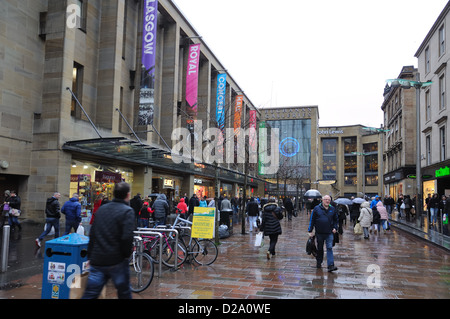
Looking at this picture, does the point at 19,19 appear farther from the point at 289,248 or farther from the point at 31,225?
the point at 289,248

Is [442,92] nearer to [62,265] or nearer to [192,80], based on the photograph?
[192,80]

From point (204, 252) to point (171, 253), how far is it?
0.89 metres

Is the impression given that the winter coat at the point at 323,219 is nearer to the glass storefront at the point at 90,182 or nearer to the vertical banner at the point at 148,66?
the glass storefront at the point at 90,182

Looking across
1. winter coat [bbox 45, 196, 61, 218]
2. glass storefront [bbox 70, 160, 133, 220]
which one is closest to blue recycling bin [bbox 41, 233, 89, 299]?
winter coat [bbox 45, 196, 61, 218]

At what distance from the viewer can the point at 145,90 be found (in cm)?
2202

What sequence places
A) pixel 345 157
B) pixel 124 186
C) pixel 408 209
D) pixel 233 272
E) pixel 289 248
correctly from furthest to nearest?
pixel 345 157, pixel 408 209, pixel 289 248, pixel 233 272, pixel 124 186

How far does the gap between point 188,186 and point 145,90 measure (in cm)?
1105

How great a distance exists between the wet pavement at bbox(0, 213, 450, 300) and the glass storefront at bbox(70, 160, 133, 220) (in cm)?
587

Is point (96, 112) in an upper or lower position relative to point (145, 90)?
lower

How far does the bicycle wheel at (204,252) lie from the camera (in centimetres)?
899

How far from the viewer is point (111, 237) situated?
407 cm

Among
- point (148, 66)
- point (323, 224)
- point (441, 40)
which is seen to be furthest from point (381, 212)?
point (441, 40)

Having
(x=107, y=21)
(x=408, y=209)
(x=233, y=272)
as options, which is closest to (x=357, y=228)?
(x=233, y=272)

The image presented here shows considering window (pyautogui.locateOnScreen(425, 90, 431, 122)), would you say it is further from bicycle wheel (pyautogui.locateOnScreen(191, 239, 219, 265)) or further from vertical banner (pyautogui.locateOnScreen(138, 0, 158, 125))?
bicycle wheel (pyautogui.locateOnScreen(191, 239, 219, 265))
